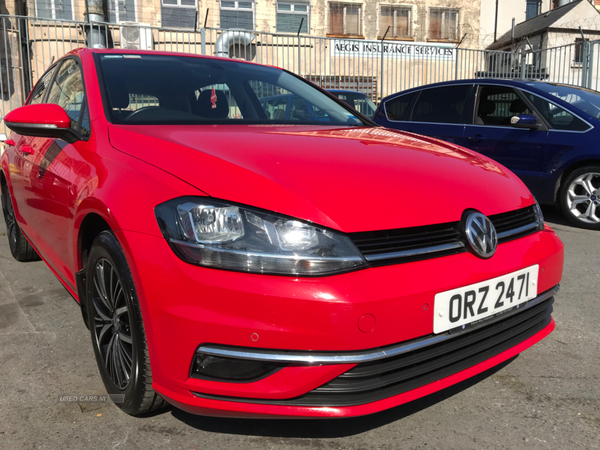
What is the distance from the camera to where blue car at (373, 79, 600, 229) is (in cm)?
525

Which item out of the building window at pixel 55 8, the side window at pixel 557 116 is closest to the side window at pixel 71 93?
the side window at pixel 557 116

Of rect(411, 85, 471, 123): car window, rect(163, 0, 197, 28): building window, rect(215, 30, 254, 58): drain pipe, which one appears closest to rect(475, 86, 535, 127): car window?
rect(411, 85, 471, 123): car window

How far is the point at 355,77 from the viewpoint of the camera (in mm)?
15672

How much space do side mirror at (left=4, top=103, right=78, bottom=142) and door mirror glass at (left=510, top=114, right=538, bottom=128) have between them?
173 inches

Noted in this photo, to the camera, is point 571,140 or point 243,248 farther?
point 571,140

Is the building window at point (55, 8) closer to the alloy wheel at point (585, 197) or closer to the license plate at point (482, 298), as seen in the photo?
the alloy wheel at point (585, 197)

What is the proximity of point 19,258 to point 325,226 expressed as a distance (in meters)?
3.32

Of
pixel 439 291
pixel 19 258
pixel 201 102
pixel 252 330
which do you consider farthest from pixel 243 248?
pixel 19 258

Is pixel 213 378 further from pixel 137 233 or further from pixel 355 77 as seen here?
pixel 355 77

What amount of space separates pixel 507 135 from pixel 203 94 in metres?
3.92

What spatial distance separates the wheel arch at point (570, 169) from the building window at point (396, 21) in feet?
60.5

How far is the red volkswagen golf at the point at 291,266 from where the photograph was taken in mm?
1561

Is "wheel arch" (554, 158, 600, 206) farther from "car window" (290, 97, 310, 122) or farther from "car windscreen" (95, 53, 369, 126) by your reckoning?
"car window" (290, 97, 310, 122)

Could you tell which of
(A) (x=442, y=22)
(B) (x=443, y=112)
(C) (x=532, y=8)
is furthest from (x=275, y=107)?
(C) (x=532, y=8)
